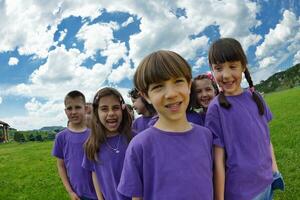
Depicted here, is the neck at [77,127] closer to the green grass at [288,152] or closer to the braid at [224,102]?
the braid at [224,102]

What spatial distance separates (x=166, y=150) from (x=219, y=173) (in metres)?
0.47

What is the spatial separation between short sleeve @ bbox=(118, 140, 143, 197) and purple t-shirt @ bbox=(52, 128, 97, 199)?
1.68 meters

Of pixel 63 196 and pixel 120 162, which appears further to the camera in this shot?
pixel 63 196

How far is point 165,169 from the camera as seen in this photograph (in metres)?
2.57

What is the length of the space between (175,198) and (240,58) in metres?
1.19

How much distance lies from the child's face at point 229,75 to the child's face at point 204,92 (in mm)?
690

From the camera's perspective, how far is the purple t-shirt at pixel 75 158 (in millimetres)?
4298

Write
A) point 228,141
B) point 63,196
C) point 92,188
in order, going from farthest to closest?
point 63,196 < point 92,188 < point 228,141

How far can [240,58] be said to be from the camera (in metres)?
3.04

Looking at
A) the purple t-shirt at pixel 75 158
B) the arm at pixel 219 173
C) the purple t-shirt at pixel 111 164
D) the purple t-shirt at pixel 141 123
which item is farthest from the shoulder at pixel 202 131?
the purple t-shirt at pixel 75 158

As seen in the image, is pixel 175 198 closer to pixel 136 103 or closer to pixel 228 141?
pixel 228 141

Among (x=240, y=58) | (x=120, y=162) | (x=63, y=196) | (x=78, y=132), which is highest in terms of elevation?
(x=240, y=58)

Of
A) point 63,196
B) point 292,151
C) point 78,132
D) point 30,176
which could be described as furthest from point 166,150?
point 30,176

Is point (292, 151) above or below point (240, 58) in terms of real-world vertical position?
below
